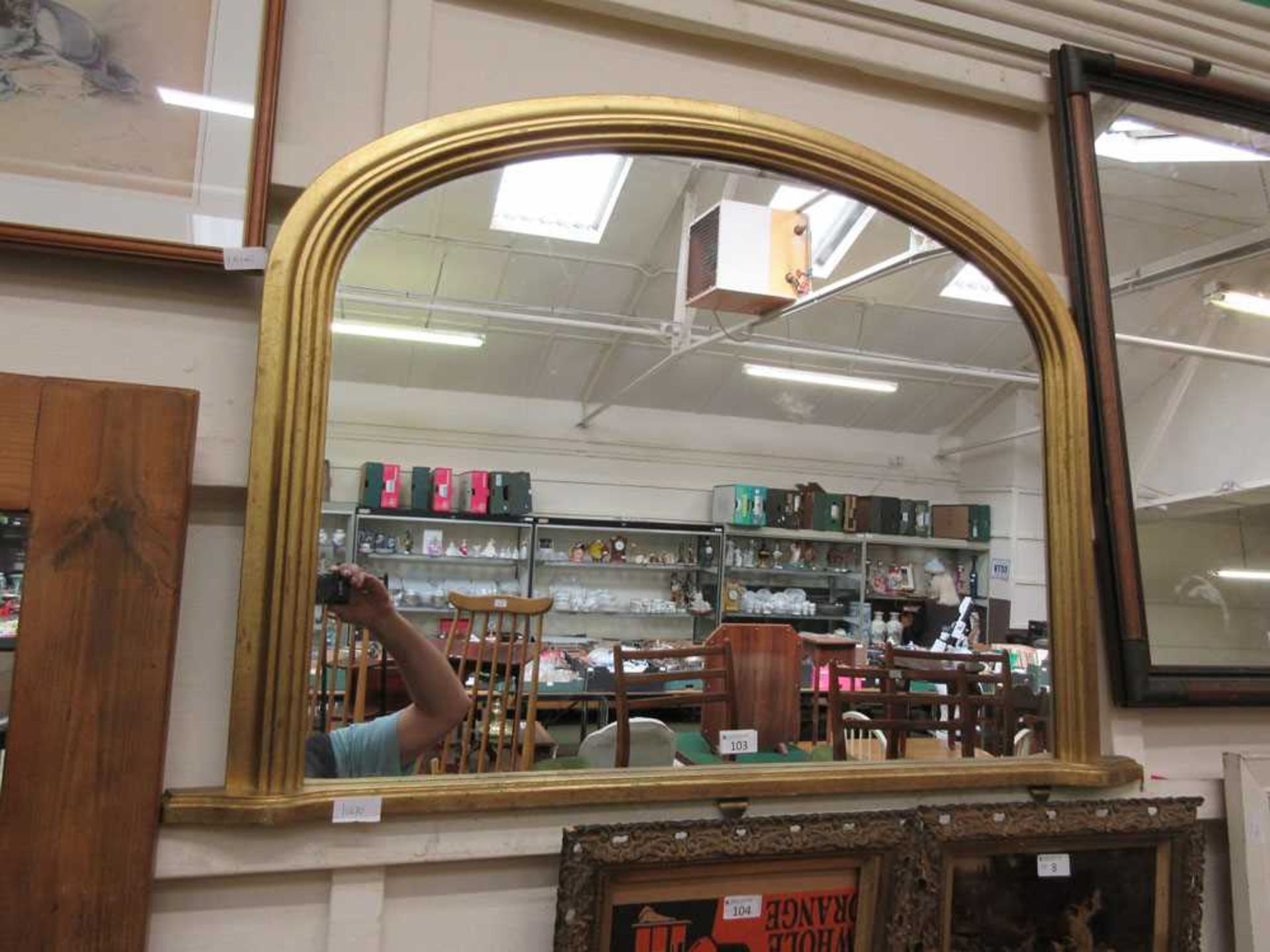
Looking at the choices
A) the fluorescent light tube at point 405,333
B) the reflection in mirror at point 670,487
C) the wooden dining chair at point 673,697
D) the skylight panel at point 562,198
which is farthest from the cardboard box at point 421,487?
the wooden dining chair at point 673,697

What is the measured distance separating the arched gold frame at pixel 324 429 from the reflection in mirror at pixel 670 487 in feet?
0.19

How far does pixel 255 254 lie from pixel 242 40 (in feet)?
0.93

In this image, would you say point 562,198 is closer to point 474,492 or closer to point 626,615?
point 474,492

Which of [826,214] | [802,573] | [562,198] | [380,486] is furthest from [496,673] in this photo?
[802,573]

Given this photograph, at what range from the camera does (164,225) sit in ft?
2.87

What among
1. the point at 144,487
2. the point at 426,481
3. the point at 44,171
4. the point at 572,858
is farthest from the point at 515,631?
the point at 426,481

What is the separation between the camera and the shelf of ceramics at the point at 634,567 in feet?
18.7

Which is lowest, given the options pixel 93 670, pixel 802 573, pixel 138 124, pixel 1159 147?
pixel 93 670

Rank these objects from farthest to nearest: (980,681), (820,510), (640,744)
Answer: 1. (820,510)
2. (640,744)
3. (980,681)

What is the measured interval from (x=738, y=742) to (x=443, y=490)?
3.72 meters

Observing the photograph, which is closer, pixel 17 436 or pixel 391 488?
pixel 17 436

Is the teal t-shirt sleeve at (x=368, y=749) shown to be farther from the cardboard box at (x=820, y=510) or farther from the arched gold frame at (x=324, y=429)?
the cardboard box at (x=820, y=510)

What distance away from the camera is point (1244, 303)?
146 cm

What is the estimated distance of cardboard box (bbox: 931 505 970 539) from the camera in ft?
22.4
